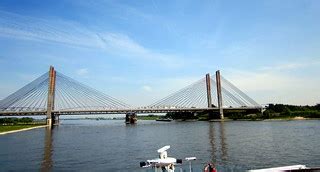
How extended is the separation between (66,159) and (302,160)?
75.4 ft

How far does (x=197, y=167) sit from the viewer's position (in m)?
19.4

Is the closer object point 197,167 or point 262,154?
point 197,167

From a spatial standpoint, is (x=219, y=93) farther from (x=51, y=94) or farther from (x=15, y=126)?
(x=15, y=126)

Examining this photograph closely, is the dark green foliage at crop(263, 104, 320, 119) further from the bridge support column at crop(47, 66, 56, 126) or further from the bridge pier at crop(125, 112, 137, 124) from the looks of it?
the bridge support column at crop(47, 66, 56, 126)

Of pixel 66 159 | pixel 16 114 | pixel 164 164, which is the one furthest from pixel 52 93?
pixel 164 164

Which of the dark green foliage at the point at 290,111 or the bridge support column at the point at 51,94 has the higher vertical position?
the bridge support column at the point at 51,94

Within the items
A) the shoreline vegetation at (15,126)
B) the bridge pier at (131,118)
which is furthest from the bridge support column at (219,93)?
the shoreline vegetation at (15,126)

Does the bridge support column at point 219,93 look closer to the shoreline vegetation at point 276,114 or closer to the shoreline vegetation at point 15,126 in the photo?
the shoreline vegetation at point 276,114

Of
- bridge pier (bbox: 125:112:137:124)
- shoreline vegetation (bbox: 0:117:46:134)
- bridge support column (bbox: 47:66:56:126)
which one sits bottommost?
shoreline vegetation (bbox: 0:117:46:134)

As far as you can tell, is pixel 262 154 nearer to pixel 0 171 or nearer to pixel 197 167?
pixel 197 167

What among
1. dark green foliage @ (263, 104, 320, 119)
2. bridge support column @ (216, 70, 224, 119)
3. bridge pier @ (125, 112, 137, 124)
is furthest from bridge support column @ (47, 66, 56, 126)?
dark green foliage @ (263, 104, 320, 119)

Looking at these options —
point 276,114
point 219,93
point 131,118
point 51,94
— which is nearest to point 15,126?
point 51,94

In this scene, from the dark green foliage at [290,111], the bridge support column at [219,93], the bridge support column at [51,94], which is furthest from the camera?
the bridge support column at [219,93]

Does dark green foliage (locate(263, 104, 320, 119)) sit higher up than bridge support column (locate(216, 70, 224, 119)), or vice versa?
bridge support column (locate(216, 70, 224, 119))
